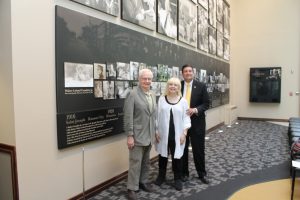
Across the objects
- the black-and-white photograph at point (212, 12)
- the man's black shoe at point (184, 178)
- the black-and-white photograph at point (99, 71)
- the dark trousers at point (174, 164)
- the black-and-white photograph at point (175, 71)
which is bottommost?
the man's black shoe at point (184, 178)

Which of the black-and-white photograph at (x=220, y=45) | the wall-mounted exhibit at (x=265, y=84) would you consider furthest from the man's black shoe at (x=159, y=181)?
the wall-mounted exhibit at (x=265, y=84)

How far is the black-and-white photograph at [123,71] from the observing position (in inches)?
163

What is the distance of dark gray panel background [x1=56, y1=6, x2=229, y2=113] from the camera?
317 centimetres

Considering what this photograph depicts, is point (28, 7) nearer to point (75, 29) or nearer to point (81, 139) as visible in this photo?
point (75, 29)

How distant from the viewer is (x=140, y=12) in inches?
186

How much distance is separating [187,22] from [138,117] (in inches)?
161

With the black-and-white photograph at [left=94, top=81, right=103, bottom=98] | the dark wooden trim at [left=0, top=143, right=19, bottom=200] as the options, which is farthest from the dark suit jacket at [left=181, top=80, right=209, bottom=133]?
the dark wooden trim at [left=0, top=143, right=19, bottom=200]

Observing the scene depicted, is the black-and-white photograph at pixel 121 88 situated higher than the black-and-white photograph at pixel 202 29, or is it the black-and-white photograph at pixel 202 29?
the black-and-white photograph at pixel 202 29

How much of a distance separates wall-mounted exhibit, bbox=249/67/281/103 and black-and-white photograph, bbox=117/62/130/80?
871cm

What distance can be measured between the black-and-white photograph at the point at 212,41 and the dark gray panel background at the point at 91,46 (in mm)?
3986

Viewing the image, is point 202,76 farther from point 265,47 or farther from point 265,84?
point 265,47

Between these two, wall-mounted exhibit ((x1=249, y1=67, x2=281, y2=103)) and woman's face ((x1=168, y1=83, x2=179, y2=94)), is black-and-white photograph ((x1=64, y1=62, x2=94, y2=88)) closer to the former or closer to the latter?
woman's face ((x1=168, y1=83, x2=179, y2=94))

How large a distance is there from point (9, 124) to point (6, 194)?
72 cm

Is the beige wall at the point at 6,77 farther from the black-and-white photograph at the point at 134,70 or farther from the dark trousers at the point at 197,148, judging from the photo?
the dark trousers at the point at 197,148
